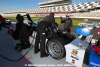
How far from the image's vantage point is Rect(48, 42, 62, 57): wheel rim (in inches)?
118

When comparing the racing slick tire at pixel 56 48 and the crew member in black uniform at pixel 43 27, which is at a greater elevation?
the crew member in black uniform at pixel 43 27

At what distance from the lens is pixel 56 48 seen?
10.1 feet

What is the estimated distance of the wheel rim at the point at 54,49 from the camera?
9.84ft

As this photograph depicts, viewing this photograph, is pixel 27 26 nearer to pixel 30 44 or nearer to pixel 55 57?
pixel 30 44

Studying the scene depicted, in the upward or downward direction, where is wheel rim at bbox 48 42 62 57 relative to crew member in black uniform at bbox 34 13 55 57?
downward

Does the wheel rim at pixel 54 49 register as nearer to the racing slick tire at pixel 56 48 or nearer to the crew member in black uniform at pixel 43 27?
the racing slick tire at pixel 56 48

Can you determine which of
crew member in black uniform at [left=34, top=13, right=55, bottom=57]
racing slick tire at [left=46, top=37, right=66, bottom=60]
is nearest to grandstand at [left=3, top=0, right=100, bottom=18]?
crew member in black uniform at [left=34, top=13, right=55, bottom=57]

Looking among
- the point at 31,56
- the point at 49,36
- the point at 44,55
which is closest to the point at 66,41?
the point at 49,36

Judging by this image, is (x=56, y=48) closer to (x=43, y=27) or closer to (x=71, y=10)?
(x=43, y=27)

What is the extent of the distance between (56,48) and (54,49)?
0.09 metres

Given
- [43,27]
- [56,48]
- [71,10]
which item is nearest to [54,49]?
[56,48]

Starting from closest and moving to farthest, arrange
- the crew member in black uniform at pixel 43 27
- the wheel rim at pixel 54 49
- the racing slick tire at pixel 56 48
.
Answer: the racing slick tire at pixel 56 48 → the wheel rim at pixel 54 49 → the crew member in black uniform at pixel 43 27

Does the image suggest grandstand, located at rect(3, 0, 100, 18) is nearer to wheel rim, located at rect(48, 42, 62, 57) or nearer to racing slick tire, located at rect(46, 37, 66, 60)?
Answer: racing slick tire, located at rect(46, 37, 66, 60)

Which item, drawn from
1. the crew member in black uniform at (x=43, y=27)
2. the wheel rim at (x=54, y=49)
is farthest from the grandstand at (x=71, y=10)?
the wheel rim at (x=54, y=49)
